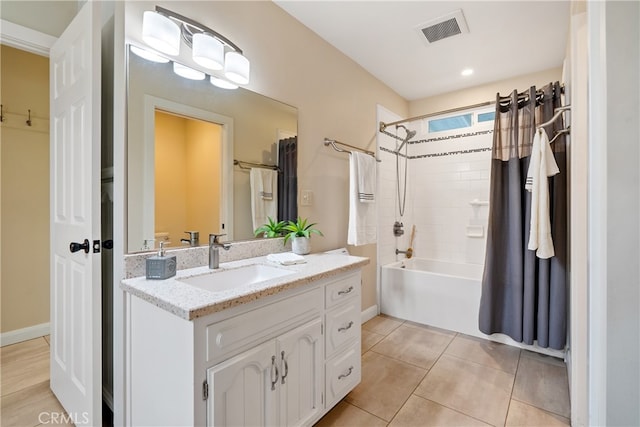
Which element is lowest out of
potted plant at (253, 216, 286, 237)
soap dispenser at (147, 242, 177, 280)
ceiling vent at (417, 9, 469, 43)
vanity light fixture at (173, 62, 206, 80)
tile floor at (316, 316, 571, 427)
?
tile floor at (316, 316, 571, 427)

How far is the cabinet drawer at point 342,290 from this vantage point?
1.50 metres

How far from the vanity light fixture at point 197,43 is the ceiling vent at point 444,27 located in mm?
1464

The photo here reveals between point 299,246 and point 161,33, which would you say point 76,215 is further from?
point 299,246

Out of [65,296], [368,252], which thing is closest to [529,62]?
[368,252]

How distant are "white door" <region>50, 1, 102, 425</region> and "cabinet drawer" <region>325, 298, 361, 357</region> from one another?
1102 millimetres

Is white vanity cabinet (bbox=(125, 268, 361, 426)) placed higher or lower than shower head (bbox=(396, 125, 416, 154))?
lower

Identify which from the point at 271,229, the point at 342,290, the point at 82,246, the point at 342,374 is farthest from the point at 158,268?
the point at 342,374

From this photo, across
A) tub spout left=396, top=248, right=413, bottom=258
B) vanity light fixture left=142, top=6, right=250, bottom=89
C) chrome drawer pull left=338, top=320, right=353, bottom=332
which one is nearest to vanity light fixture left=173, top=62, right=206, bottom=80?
vanity light fixture left=142, top=6, right=250, bottom=89

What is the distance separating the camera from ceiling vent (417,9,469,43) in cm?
210

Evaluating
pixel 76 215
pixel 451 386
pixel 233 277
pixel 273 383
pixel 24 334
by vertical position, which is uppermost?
pixel 76 215

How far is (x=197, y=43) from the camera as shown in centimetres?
151

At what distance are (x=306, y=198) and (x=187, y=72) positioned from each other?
112 cm

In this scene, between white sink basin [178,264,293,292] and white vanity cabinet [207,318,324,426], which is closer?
white vanity cabinet [207,318,324,426]

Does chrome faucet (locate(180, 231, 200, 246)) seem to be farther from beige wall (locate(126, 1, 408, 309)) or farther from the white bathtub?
the white bathtub
